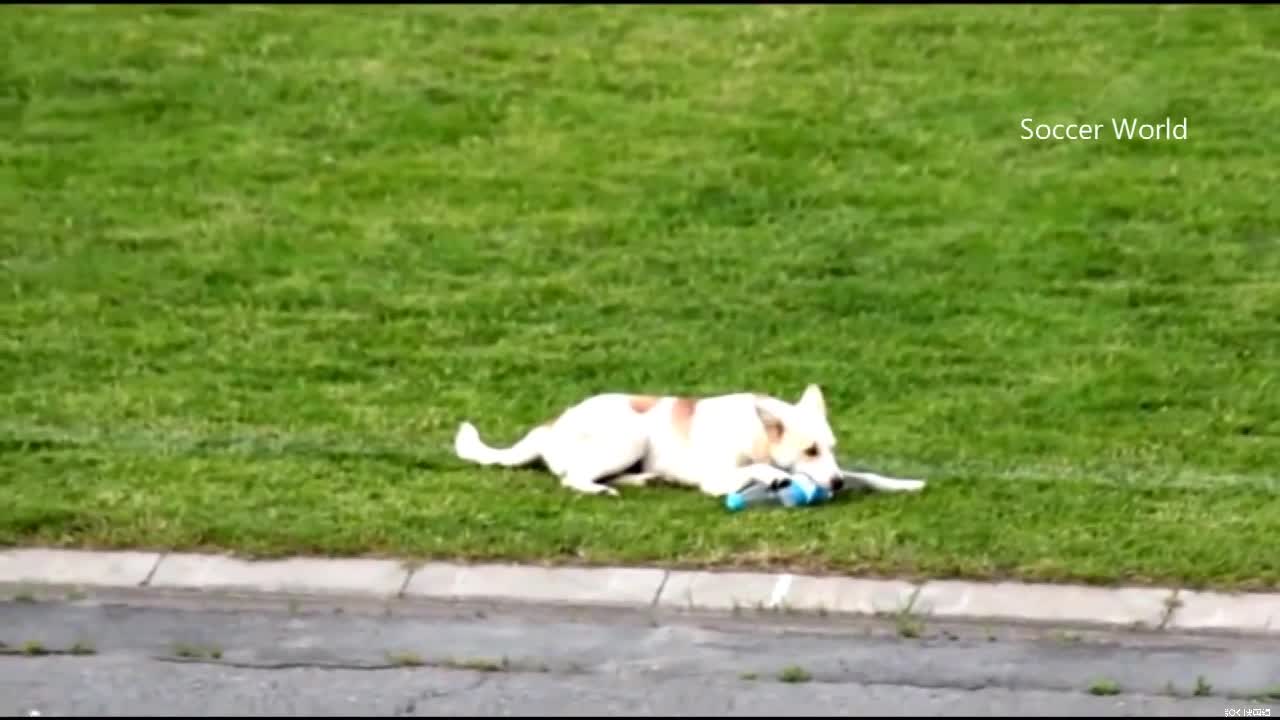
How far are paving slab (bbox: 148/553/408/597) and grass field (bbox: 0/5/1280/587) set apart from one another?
0.16m

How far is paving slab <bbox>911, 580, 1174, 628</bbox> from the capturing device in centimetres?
788

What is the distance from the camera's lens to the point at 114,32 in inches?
660

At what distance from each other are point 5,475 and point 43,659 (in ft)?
6.49

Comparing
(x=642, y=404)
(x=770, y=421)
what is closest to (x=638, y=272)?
(x=642, y=404)

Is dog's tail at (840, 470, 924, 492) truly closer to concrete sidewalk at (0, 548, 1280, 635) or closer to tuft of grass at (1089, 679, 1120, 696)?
concrete sidewalk at (0, 548, 1280, 635)

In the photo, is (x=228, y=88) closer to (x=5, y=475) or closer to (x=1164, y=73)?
(x=1164, y=73)

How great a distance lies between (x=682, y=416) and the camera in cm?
948

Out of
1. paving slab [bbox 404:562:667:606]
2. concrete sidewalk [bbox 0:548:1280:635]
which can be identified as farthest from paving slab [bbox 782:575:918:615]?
paving slab [bbox 404:562:667:606]

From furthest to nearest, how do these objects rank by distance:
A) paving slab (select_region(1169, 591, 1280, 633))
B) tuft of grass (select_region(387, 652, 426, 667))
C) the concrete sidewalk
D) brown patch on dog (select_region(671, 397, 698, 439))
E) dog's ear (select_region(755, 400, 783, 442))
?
brown patch on dog (select_region(671, 397, 698, 439)) < dog's ear (select_region(755, 400, 783, 442)) < the concrete sidewalk < paving slab (select_region(1169, 591, 1280, 633)) < tuft of grass (select_region(387, 652, 426, 667))

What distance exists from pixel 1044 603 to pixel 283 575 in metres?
2.33

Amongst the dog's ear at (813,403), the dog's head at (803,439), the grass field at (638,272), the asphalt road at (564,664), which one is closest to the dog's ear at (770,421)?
the dog's head at (803,439)

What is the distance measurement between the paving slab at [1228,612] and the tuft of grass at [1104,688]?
640 mm

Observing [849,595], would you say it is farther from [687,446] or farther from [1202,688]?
[687,446]

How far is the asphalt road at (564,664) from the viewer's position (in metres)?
7.08
